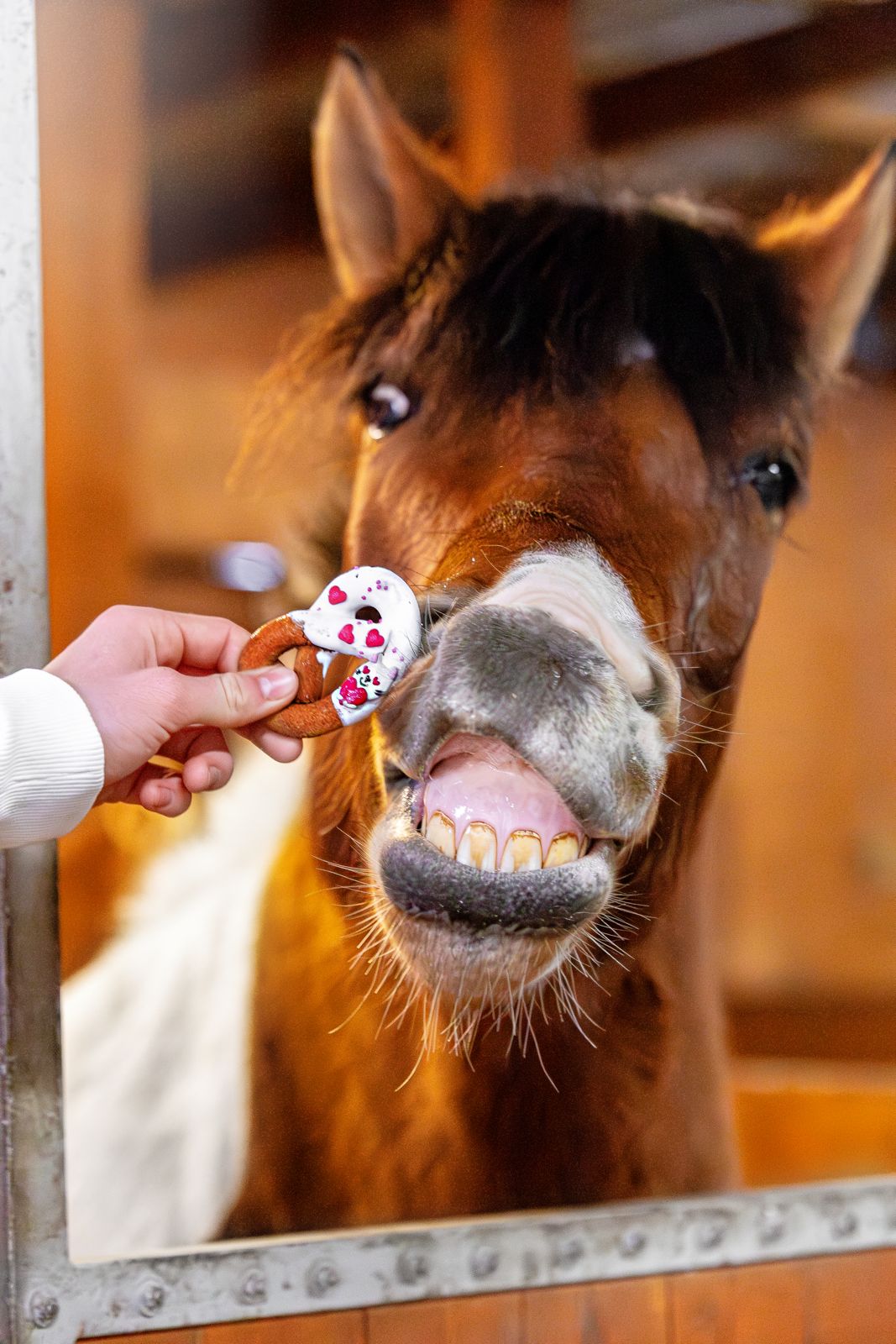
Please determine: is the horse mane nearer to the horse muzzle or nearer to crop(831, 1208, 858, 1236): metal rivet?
the horse muzzle

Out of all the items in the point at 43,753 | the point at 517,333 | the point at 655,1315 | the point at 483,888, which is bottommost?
the point at 655,1315

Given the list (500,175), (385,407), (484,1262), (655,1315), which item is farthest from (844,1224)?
(500,175)

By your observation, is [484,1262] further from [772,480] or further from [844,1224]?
[772,480]

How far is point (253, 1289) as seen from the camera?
33.0 inches

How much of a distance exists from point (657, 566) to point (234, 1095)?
48 centimetres

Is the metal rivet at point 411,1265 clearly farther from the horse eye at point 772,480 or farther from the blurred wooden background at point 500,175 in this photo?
the horse eye at point 772,480

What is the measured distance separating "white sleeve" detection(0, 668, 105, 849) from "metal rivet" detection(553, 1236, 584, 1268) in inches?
20.9

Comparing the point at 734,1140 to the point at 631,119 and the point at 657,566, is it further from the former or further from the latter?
the point at 631,119

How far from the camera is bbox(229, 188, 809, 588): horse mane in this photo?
2.83 ft

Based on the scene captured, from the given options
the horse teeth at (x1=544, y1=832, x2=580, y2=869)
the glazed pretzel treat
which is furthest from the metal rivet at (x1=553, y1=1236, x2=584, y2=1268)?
the glazed pretzel treat

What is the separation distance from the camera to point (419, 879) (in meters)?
0.75

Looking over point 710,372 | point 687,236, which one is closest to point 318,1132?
point 710,372

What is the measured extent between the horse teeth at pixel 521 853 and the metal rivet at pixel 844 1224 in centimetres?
52

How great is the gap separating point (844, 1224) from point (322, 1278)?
1.50ft
